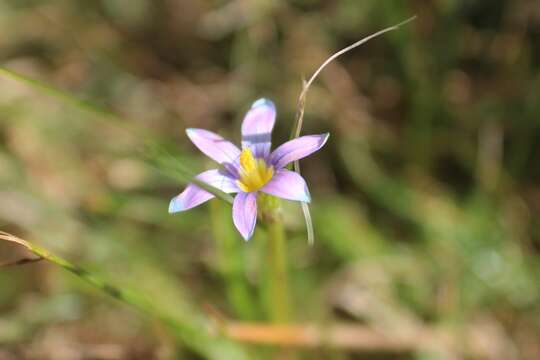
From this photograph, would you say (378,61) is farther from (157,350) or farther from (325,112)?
(157,350)

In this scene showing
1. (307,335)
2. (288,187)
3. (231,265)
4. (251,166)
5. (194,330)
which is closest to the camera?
(288,187)

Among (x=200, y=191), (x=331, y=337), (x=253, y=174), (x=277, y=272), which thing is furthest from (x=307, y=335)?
(x=200, y=191)

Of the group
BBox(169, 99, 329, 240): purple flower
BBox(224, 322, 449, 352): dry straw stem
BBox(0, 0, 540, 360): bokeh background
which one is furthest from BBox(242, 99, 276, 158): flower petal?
BBox(224, 322, 449, 352): dry straw stem

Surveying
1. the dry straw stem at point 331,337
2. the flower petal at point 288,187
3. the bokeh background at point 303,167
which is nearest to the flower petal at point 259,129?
the flower petal at point 288,187

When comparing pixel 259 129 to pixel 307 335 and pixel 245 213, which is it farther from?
pixel 307 335

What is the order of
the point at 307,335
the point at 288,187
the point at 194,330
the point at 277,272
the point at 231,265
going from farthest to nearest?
1. the point at 307,335
2. the point at 231,265
3. the point at 194,330
4. the point at 277,272
5. the point at 288,187
